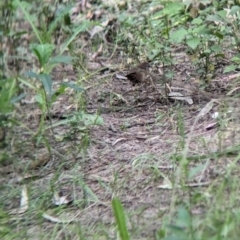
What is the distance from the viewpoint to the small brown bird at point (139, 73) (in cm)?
342

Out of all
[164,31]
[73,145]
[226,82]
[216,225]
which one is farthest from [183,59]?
[216,225]

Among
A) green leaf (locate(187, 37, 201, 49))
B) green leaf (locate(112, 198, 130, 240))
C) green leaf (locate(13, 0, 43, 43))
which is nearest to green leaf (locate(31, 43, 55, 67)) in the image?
green leaf (locate(13, 0, 43, 43))

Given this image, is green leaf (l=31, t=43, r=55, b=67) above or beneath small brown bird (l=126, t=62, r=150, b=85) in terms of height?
above

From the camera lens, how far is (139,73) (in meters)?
3.43

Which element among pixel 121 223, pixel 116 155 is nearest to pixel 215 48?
pixel 116 155

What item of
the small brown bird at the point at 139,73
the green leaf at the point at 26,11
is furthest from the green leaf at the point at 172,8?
the green leaf at the point at 26,11

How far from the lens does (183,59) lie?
3744mm

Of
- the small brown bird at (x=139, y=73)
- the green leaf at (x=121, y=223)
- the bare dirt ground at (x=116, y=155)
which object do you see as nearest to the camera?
the green leaf at (x=121, y=223)

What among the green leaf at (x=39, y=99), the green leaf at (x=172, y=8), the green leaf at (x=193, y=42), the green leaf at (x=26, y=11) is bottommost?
the green leaf at (x=39, y=99)

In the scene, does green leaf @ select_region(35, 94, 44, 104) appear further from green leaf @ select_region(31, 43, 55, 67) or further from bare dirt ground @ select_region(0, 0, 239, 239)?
green leaf @ select_region(31, 43, 55, 67)

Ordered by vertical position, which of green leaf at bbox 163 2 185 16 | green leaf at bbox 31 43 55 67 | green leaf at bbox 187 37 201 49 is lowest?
green leaf at bbox 187 37 201 49

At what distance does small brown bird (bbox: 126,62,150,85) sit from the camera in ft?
11.2

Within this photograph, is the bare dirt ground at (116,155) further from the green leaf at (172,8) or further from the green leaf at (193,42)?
the green leaf at (172,8)

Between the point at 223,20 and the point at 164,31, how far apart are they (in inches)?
24.3
